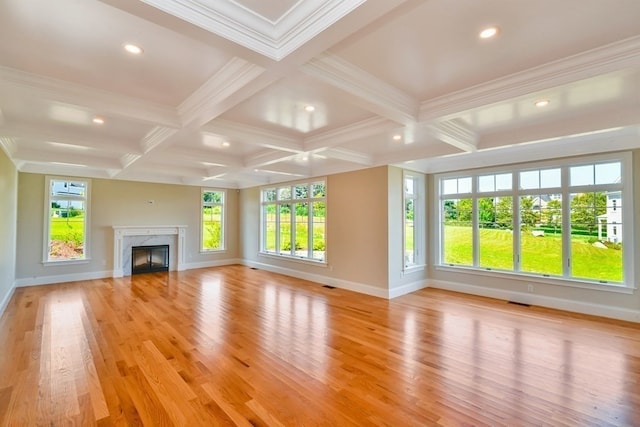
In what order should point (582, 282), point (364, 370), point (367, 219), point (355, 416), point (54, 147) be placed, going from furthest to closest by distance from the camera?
1. point (367, 219)
2. point (54, 147)
3. point (582, 282)
4. point (364, 370)
5. point (355, 416)

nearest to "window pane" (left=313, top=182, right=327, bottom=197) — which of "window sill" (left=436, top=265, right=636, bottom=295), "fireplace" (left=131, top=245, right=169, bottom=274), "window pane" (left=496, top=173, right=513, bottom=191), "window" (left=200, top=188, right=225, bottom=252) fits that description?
"window sill" (left=436, top=265, right=636, bottom=295)

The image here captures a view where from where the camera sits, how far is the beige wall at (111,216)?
257 inches

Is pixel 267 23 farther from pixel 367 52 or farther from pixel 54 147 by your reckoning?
pixel 54 147

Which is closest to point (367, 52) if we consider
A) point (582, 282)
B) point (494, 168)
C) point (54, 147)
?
point (494, 168)

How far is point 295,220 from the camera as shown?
800 cm

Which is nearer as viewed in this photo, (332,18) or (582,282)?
(332,18)

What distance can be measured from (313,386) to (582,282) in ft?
15.5

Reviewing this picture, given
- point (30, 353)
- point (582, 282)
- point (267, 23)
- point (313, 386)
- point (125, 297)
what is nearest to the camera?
point (267, 23)

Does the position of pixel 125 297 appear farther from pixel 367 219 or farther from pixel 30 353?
pixel 367 219

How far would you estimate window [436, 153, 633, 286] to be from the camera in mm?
4594

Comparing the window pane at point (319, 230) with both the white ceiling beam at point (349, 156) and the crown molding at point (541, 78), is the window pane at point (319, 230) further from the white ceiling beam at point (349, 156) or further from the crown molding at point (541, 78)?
the crown molding at point (541, 78)

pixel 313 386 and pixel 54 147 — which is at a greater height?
pixel 54 147

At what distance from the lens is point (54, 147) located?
5258mm

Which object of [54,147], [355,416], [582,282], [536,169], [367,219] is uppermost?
[54,147]
